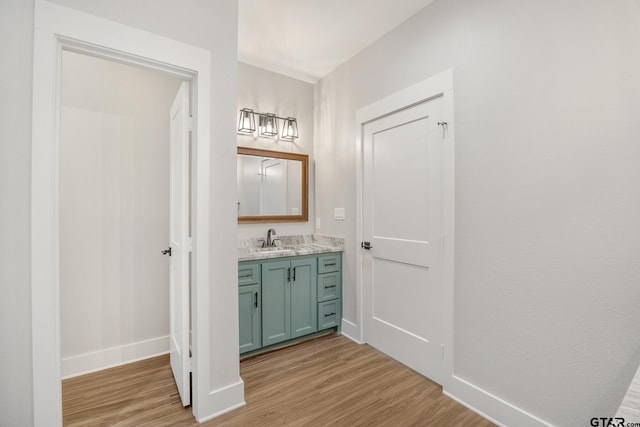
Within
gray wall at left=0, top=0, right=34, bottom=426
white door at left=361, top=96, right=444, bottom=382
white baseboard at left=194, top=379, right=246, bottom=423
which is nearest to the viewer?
gray wall at left=0, top=0, right=34, bottom=426

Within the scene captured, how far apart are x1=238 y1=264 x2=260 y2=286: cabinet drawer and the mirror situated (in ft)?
2.03

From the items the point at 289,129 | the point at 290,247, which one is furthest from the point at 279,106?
the point at 290,247

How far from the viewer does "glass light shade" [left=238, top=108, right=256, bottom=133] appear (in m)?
2.88

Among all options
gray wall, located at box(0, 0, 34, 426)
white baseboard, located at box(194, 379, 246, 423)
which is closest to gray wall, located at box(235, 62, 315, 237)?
white baseboard, located at box(194, 379, 246, 423)

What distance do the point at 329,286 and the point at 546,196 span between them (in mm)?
1932

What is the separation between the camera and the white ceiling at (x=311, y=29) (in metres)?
2.16

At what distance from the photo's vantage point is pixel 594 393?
4.51 feet

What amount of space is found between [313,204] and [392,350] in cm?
170

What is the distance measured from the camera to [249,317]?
2400 millimetres

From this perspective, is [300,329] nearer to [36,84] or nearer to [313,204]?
[313,204]

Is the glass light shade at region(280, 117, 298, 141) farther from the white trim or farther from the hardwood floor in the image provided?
the hardwood floor

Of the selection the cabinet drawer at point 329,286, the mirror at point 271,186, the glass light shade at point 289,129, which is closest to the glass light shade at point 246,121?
the mirror at point 271,186

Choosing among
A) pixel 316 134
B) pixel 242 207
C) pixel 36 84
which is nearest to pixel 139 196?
pixel 242 207

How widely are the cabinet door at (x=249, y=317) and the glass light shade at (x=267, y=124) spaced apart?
1.58 meters
